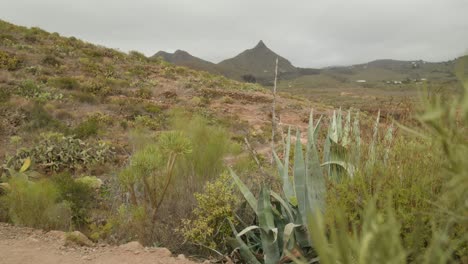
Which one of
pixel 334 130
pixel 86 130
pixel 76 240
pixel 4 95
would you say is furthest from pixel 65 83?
pixel 334 130

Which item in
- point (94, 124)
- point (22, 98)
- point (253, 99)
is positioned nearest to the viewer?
point (94, 124)

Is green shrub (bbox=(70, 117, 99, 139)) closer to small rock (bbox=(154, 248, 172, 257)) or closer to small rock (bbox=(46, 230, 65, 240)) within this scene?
small rock (bbox=(46, 230, 65, 240))

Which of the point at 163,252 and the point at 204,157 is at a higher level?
the point at 204,157


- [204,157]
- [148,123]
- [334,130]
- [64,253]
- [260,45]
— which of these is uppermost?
[260,45]

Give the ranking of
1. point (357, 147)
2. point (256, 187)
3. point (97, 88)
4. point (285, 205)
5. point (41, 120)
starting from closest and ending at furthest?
point (357, 147) → point (285, 205) → point (256, 187) → point (41, 120) → point (97, 88)

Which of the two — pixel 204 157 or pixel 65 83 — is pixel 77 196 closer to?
pixel 204 157

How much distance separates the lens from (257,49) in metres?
192

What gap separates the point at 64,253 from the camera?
357cm

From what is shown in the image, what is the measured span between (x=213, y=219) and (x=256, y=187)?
827 millimetres

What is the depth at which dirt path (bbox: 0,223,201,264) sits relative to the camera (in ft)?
11.2

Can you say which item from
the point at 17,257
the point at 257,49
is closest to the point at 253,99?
the point at 17,257

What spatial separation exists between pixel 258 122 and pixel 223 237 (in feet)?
33.2

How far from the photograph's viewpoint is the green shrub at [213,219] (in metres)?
3.65

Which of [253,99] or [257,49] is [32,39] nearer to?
[253,99]
